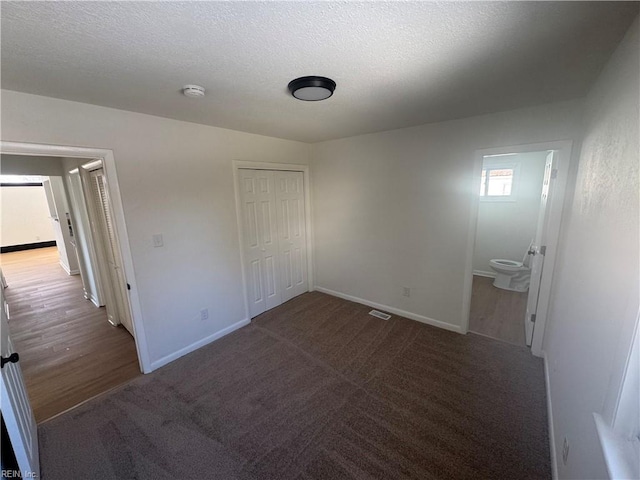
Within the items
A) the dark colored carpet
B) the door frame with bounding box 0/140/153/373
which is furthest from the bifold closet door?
the door frame with bounding box 0/140/153/373

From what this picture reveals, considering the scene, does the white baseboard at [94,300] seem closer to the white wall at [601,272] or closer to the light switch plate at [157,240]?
the light switch plate at [157,240]

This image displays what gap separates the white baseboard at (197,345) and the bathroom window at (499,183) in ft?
15.0

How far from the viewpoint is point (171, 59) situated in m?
1.30

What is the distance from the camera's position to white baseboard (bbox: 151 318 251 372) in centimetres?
249

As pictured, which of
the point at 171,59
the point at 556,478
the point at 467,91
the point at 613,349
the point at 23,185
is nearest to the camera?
the point at 613,349

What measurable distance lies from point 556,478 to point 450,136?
2.76 m

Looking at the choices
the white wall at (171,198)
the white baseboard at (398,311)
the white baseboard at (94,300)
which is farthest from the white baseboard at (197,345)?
the white baseboard at (94,300)

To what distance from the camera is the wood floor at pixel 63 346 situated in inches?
88.6

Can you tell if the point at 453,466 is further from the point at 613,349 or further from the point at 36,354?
the point at 36,354

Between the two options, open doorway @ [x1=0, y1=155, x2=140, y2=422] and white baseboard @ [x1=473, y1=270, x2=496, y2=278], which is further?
white baseboard @ [x1=473, y1=270, x2=496, y2=278]

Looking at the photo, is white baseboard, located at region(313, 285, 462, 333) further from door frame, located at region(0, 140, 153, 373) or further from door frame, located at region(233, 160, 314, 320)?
door frame, located at region(0, 140, 153, 373)

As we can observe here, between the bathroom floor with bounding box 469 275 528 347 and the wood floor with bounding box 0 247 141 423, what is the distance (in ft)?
12.5

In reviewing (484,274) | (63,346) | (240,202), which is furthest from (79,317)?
(484,274)

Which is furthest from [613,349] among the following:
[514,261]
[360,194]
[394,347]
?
[514,261]
